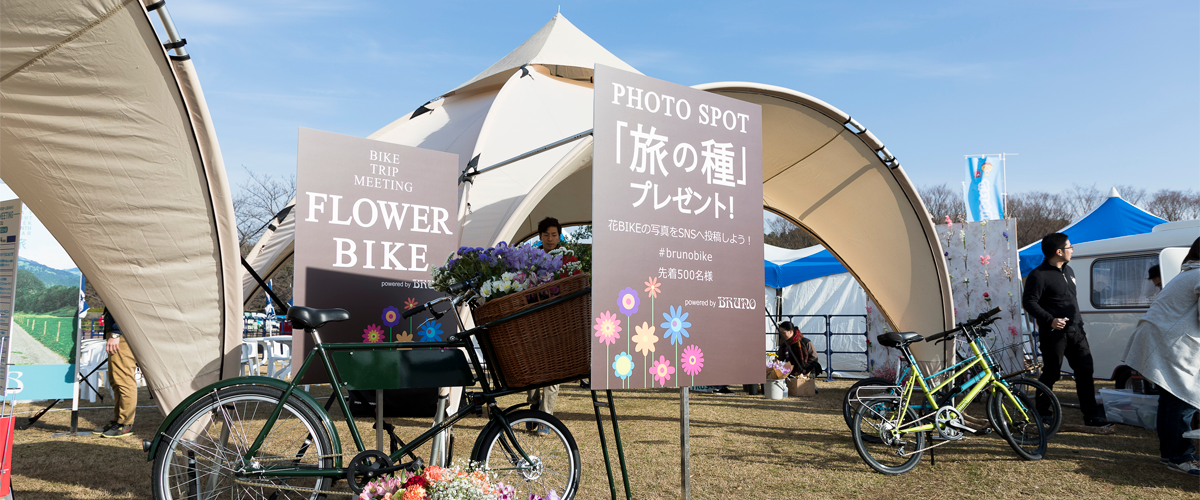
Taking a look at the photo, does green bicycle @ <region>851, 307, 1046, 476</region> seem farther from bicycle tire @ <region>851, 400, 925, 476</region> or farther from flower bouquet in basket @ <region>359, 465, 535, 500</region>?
flower bouquet in basket @ <region>359, 465, 535, 500</region>

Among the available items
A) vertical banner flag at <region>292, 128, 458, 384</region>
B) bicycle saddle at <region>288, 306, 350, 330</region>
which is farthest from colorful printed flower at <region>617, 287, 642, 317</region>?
vertical banner flag at <region>292, 128, 458, 384</region>

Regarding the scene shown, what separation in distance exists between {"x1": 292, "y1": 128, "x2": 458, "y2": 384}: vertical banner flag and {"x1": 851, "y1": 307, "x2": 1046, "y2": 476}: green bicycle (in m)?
2.79

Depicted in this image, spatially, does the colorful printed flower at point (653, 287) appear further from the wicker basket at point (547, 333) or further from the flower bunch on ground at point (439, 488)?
the flower bunch on ground at point (439, 488)

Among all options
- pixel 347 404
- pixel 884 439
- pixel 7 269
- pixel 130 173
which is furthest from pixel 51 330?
pixel 884 439

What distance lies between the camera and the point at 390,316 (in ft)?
12.4

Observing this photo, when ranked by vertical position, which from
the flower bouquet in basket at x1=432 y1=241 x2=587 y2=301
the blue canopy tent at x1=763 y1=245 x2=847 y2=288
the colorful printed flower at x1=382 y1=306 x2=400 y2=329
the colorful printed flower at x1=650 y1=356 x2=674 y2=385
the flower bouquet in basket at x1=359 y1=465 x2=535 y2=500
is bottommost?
the flower bouquet in basket at x1=359 y1=465 x2=535 y2=500

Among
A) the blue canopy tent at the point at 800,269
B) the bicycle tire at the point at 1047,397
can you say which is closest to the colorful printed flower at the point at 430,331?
the bicycle tire at the point at 1047,397

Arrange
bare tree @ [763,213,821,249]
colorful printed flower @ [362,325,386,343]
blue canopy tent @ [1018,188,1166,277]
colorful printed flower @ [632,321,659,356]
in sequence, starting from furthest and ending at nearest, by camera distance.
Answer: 1. bare tree @ [763,213,821,249]
2. blue canopy tent @ [1018,188,1166,277]
3. colorful printed flower @ [362,325,386,343]
4. colorful printed flower @ [632,321,659,356]

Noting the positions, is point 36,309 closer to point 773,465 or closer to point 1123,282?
point 773,465

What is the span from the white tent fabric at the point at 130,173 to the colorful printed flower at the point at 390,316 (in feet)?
2.35

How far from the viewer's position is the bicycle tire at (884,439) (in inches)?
167

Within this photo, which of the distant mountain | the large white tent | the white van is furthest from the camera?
the white van

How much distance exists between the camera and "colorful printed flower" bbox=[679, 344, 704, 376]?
8.55 ft

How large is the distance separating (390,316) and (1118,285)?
809cm
